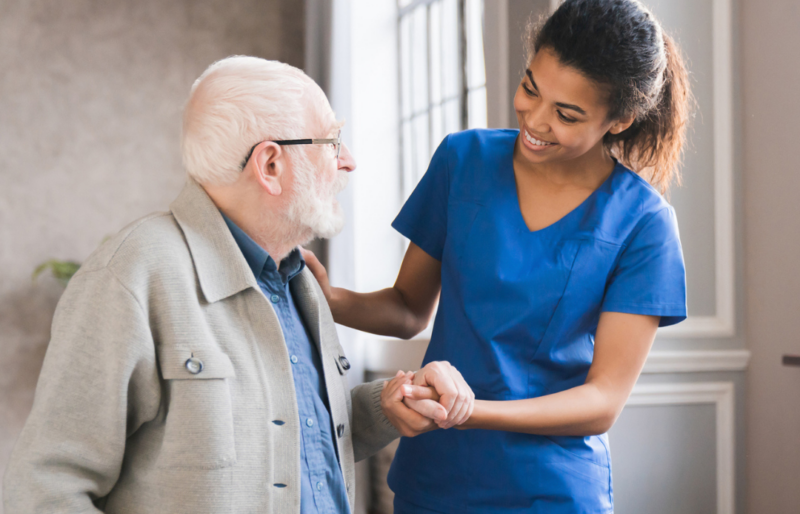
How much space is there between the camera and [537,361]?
1301mm

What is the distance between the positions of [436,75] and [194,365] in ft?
9.37

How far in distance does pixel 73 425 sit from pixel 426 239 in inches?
32.9

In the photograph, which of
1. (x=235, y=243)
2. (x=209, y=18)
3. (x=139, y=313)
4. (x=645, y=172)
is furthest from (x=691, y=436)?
(x=209, y=18)

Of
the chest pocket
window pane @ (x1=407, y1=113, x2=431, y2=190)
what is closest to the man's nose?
the chest pocket

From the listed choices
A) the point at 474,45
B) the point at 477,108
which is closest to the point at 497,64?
the point at 477,108

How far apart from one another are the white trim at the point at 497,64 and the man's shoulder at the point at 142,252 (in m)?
1.42

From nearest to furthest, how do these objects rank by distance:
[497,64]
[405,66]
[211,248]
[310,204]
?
[211,248] < [310,204] < [497,64] < [405,66]

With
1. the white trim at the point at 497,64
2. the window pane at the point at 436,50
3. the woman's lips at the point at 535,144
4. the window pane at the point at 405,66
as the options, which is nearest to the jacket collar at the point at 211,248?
the woman's lips at the point at 535,144

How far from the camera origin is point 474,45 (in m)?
3.30

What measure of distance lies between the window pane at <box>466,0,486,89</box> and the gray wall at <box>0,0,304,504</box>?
63.5 inches

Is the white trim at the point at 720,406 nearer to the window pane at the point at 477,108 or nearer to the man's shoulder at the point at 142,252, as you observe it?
the man's shoulder at the point at 142,252

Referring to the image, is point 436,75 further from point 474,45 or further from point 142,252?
point 142,252

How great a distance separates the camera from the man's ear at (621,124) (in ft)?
4.39

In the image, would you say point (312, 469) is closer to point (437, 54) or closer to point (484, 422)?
point (484, 422)
